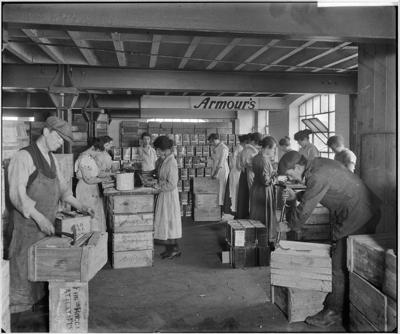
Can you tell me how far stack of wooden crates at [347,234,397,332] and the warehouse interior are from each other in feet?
0.33

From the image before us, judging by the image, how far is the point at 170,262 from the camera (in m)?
5.80

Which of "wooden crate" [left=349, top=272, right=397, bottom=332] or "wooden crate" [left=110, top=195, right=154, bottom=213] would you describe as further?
"wooden crate" [left=110, top=195, right=154, bottom=213]

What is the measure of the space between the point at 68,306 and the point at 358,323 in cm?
242

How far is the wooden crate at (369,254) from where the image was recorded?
3111mm

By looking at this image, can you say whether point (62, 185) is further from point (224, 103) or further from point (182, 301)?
point (224, 103)

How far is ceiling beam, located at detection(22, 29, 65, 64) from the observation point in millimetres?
4828

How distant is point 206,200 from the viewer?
29.8 ft

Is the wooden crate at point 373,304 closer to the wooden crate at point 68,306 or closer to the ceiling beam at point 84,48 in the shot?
the wooden crate at point 68,306

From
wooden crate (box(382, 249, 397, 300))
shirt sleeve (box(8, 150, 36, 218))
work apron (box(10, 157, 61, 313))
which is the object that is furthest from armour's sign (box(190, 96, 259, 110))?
wooden crate (box(382, 249, 397, 300))

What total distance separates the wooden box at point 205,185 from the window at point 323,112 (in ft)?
10.2

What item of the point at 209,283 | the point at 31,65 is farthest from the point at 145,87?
the point at 209,283

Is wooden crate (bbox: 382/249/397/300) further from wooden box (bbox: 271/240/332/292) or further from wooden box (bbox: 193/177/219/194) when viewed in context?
wooden box (bbox: 193/177/219/194)

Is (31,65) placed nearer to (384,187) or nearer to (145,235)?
(145,235)

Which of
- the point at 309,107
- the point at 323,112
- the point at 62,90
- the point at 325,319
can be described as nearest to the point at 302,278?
the point at 325,319
